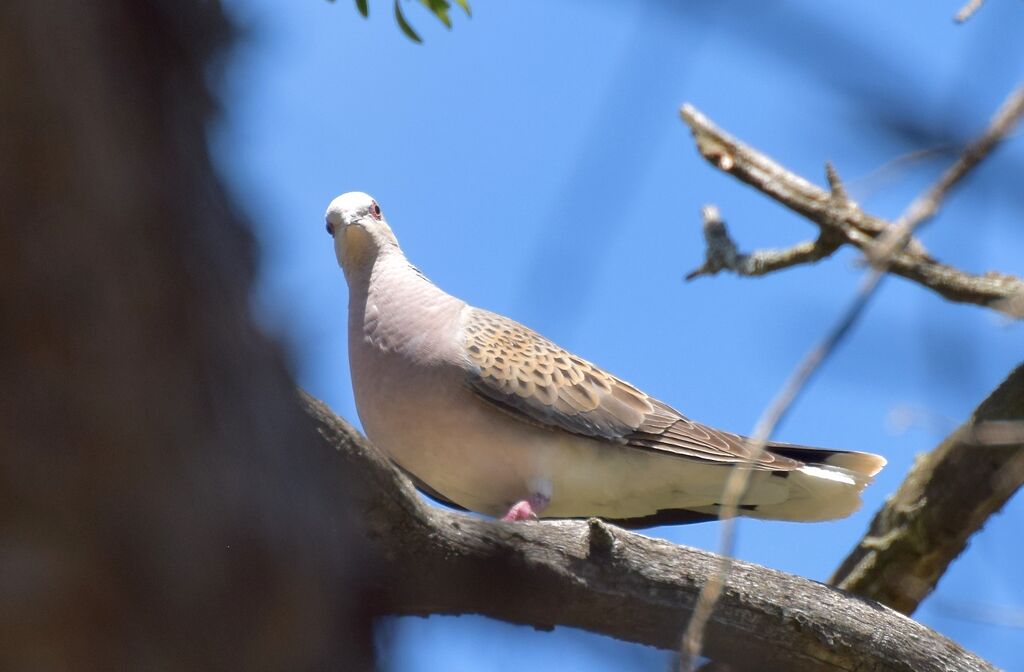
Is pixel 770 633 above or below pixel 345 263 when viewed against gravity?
below

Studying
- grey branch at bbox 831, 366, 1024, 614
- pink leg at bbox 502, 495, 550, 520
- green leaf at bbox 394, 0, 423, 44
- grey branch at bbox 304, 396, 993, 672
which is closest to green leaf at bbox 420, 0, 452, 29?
green leaf at bbox 394, 0, 423, 44

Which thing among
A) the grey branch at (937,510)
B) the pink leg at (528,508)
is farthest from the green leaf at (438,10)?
the grey branch at (937,510)

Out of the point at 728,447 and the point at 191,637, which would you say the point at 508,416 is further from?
the point at 191,637

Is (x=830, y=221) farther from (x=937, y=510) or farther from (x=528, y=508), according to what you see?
(x=528, y=508)

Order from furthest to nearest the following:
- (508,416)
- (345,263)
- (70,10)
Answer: (345,263) → (508,416) → (70,10)

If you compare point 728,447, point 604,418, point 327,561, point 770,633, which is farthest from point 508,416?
point 327,561

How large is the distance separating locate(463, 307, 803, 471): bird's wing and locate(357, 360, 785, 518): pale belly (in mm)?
46

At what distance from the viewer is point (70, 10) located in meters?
1.02

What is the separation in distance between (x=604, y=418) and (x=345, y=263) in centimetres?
118

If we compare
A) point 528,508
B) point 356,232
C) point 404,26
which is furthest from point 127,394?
point 356,232

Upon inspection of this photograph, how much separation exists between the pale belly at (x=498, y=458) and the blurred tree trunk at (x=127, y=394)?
3.10 metres

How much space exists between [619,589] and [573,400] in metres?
1.27

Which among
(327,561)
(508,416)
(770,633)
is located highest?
(508,416)

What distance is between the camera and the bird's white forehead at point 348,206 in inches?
184
